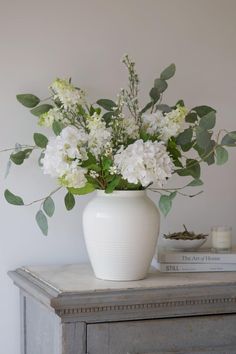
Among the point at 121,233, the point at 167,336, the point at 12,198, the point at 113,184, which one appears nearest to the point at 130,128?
the point at 113,184

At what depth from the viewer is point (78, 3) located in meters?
2.16

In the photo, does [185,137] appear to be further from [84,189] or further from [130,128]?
[84,189]

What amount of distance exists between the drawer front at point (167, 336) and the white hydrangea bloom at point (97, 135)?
427 mm

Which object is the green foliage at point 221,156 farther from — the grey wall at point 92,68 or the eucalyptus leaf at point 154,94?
the grey wall at point 92,68

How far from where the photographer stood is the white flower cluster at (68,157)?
176 centimetres

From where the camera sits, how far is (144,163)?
1.75 metres

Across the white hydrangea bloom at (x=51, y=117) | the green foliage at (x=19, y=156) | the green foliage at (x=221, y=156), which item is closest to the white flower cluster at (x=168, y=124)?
the green foliage at (x=221, y=156)

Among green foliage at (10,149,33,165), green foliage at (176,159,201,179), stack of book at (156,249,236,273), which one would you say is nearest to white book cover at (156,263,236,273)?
stack of book at (156,249,236,273)

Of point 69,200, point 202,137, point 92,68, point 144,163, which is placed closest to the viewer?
point 144,163

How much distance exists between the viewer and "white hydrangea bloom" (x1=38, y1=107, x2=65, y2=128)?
1.93 metres

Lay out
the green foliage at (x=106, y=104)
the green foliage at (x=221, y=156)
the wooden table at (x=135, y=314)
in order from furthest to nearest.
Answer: the green foliage at (x=106, y=104), the green foliage at (x=221, y=156), the wooden table at (x=135, y=314)

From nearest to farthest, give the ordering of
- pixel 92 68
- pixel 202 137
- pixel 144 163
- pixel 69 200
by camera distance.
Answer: pixel 144 163, pixel 202 137, pixel 69 200, pixel 92 68

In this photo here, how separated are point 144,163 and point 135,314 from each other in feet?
1.19

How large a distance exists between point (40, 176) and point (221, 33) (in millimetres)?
731
